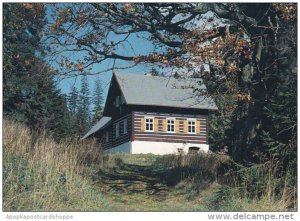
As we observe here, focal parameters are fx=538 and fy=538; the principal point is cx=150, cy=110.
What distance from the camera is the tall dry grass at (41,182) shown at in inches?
336

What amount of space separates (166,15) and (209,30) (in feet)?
3.34

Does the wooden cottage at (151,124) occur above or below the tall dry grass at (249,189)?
above

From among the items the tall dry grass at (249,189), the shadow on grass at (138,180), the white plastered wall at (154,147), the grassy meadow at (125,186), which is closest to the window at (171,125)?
the white plastered wall at (154,147)

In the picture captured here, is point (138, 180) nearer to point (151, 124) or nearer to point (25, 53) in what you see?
point (25, 53)

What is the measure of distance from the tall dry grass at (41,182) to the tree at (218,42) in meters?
1.96

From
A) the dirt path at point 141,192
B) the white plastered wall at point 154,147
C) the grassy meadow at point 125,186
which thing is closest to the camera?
the grassy meadow at point 125,186

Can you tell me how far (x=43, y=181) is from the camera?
938cm

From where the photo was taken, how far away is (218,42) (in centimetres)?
1060

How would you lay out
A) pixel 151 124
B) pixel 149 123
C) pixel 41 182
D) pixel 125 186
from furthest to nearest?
pixel 151 124 → pixel 149 123 → pixel 125 186 → pixel 41 182

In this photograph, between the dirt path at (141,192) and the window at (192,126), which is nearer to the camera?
the dirt path at (141,192)

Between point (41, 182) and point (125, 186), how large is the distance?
2.90 metres

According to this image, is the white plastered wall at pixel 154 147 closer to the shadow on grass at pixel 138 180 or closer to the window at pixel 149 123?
the window at pixel 149 123

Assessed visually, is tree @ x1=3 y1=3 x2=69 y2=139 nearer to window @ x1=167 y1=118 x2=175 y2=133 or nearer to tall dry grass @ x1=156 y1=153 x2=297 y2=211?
tall dry grass @ x1=156 y1=153 x2=297 y2=211

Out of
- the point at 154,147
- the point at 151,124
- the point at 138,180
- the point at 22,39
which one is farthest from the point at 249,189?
the point at 151,124
